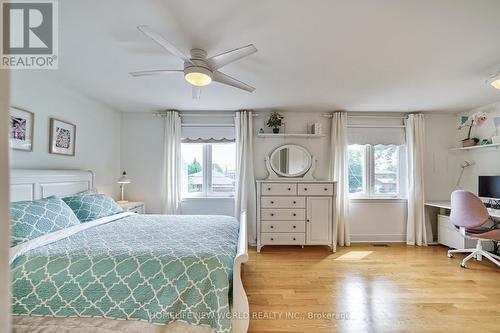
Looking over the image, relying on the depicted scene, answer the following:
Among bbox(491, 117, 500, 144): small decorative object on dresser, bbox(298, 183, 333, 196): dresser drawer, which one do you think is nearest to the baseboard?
bbox(298, 183, 333, 196): dresser drawer

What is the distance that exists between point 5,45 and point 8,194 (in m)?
0.28

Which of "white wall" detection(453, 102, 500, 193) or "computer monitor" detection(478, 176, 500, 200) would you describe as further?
"white wall" detection(453, 102, 500, 193)

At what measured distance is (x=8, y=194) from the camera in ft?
1.39

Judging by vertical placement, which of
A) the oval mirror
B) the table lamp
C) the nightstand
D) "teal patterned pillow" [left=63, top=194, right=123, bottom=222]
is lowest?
the nightstand

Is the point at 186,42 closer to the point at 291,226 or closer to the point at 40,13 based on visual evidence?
the point at 40,13

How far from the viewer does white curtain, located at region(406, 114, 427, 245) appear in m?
4.05

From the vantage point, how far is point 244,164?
13.4ft

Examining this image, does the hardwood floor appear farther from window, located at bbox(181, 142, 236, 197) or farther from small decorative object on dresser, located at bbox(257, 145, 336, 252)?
window, located at bbox(181, 142, 236, 197)

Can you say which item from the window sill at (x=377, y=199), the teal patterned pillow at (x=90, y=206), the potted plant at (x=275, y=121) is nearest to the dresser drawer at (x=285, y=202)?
the window sill at (x=377, y=199)

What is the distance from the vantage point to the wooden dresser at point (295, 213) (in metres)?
3.75

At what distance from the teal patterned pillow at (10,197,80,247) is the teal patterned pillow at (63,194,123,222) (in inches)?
10.2

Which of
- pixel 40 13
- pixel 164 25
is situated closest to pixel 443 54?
pixel 164 25

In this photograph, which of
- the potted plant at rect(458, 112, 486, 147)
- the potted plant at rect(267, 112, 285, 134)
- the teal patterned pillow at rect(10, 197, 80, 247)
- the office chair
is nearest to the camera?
the teal patterned pillow at rect(10, 197, 80, 247)

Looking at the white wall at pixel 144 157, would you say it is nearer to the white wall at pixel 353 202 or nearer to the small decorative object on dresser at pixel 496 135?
the white wall at pixel 353 202
